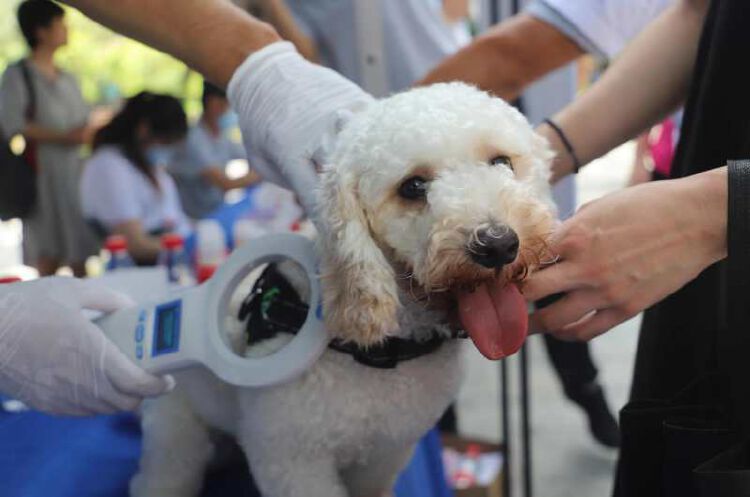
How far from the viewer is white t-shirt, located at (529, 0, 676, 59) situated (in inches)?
52.6

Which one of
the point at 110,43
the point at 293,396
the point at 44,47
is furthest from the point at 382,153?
the point at 110,43

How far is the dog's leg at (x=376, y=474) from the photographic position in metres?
0.87

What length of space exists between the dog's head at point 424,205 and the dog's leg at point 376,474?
19cm

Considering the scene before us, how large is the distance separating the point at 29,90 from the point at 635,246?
3073mm

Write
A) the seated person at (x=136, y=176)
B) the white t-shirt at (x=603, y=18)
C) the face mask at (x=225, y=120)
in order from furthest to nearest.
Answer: the face mask at (x=225, y=120) < the seated person at (x=136, y=176) < the white t-shirt at (x=603, y=18)

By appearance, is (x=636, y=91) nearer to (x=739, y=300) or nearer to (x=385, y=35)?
(x=739, y=300)

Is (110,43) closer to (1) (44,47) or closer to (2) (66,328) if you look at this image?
(1) (44,47)

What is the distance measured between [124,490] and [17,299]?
0.27 m

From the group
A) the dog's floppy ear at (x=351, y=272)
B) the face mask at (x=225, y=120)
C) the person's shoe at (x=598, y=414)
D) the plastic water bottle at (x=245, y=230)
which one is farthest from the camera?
the face mask at (x=225, y=120)

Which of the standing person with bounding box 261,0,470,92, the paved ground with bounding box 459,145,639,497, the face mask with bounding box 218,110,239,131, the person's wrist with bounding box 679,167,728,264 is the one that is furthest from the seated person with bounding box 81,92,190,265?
the person's wrist with bounding box 679,167,728,264

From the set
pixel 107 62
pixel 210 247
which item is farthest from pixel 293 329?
pixel 107 62

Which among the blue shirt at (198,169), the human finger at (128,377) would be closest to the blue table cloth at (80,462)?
the human finger at (128,377)

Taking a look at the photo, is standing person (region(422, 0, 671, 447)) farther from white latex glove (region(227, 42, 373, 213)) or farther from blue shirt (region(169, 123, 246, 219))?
blue shirt (region(169, 123, 246, 219))

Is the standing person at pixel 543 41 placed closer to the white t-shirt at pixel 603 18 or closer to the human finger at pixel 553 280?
the white t-shirt at pixel 603 18
